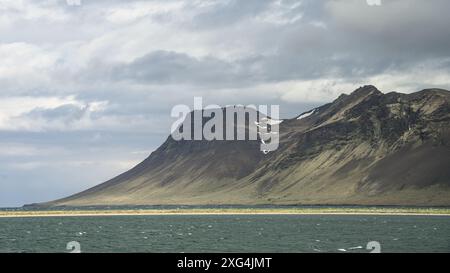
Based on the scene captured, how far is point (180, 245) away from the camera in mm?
86375
